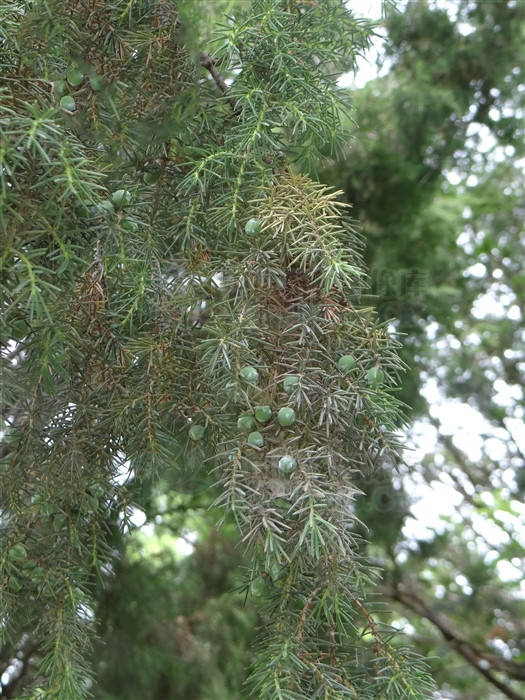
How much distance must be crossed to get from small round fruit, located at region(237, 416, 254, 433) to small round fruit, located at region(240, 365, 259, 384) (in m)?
0.05

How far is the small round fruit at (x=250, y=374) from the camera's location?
92 centimetres

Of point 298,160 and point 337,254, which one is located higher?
point 298,160

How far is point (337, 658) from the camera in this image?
37.2 inches

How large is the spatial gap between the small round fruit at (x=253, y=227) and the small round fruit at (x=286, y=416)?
0.24 meters

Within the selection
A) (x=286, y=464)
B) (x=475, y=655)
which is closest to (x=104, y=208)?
(x=286, y=464)

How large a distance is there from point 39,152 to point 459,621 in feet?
14.9

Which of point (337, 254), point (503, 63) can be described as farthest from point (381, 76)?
point (337, 254)

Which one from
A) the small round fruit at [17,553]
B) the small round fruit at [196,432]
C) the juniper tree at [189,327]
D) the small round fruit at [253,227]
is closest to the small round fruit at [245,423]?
the juniper tree at [189,327]

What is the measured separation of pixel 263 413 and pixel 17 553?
0.40m

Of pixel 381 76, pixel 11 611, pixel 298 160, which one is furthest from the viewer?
pixel 381 76

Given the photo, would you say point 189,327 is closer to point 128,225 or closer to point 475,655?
point 128,225

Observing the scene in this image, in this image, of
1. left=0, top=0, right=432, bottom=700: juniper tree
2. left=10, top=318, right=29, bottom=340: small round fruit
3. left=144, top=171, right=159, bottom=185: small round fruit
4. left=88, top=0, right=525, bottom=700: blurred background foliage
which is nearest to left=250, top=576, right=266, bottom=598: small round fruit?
left=0, top=0, right=432, bottom=700: juniper tree

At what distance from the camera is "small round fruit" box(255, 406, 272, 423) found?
0.93 meters

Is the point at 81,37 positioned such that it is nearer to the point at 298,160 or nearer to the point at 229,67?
the point at 229,67
